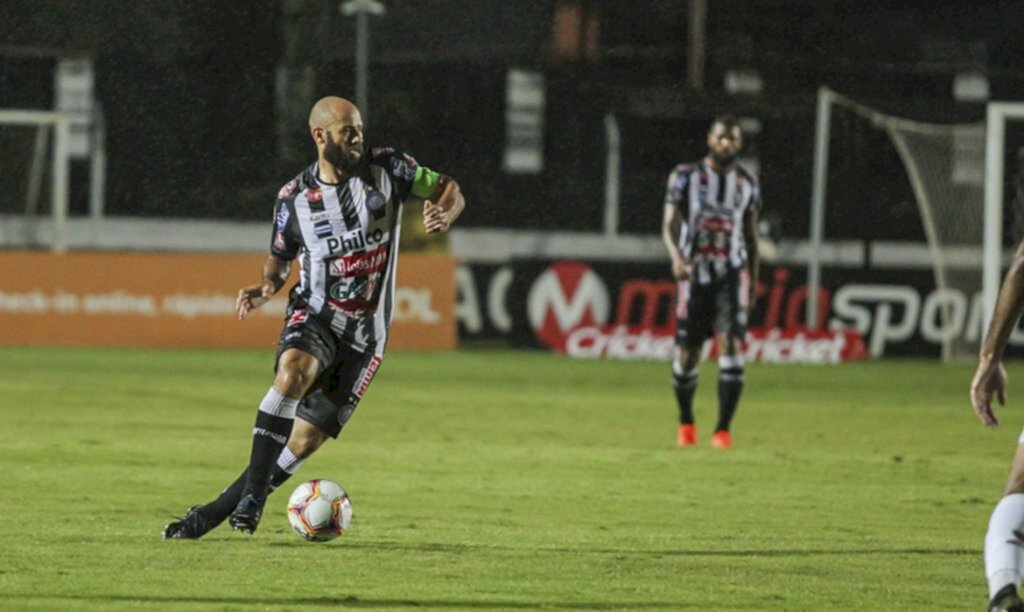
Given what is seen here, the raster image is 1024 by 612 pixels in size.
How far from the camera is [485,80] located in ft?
121

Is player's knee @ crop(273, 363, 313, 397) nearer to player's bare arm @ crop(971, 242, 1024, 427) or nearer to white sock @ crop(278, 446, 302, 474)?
white sock @ crop(278, 446, 302, 474)

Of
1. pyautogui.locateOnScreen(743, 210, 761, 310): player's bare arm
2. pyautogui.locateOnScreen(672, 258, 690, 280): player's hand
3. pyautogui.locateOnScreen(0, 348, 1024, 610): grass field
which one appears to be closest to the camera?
pyautogui.locateOnScreen(0, 348, 1024, 610): grass field

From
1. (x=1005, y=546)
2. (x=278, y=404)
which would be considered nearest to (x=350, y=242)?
(x=278, y=404)

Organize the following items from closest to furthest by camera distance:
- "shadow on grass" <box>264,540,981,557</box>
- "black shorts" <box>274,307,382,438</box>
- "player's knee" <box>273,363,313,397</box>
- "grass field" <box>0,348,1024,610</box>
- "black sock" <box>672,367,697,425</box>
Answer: "grass field" <box>0,348,1024,610</box> < "shadow on grass" <box>264,540,981,557</box> < "player's knee" <box>273,363,313,397</box> < "black shorts" <box>274,307,382,438</box> < "black sock" <box>672,367,697,425</box>

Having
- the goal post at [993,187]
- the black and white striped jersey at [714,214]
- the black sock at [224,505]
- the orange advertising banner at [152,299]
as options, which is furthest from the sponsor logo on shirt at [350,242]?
the orange advertising banner at [152,299]

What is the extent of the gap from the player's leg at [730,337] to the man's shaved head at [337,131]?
525 centimetres

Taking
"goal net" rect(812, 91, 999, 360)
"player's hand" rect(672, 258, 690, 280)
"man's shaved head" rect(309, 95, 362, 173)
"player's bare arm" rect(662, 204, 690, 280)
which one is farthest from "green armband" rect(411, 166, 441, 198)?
"goal net" rect(812, 91, 999, 360)

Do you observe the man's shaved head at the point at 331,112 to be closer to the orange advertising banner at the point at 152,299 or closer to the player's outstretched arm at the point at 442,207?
the player's outstretched arm at the point at 442,207

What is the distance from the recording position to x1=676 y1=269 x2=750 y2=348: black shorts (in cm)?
1344

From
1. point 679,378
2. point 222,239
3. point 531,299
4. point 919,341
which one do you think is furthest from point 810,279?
point 222,239

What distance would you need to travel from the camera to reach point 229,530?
8852mm

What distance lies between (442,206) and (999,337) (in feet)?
11.8

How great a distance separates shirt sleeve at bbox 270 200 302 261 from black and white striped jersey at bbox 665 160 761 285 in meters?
5.10

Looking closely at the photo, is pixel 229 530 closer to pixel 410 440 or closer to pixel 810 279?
pixel 410 440
